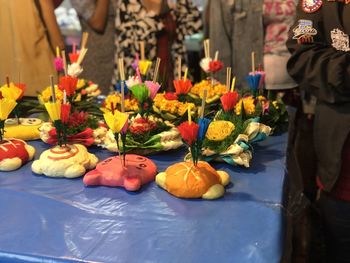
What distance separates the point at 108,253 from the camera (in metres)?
0.82

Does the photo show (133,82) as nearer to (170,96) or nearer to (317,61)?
(170,96)

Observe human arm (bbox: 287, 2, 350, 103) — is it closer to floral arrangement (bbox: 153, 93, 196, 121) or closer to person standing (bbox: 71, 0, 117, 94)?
floral arrangement (bbox: 153, 93, 196, 121)

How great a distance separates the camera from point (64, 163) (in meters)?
1.15

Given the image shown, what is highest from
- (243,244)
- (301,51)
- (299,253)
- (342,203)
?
(301,51)

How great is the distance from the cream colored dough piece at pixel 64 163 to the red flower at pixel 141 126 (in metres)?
0.15

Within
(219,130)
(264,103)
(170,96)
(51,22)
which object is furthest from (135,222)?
(51,22)

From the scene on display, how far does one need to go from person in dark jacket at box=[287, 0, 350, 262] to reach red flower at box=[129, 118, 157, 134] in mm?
438

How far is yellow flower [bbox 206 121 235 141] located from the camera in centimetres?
122

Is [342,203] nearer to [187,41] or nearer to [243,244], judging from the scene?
[243,244]

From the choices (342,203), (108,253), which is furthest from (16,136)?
(342,203)

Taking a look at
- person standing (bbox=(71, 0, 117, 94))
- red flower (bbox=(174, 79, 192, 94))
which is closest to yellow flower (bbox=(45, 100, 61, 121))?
red flower (bbox=(174, 79, 192, 94))

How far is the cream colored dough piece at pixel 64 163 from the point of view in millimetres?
1142

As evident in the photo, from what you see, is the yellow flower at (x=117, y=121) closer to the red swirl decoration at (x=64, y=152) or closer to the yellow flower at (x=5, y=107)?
the red swirl decoration at (x=64, y=152)

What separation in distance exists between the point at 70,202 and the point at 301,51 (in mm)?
764
